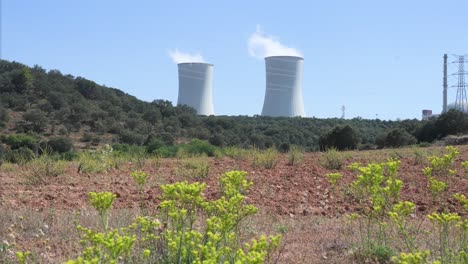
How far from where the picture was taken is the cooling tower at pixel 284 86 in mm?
34531

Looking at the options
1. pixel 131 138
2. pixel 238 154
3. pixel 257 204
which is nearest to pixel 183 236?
pixel 257 204

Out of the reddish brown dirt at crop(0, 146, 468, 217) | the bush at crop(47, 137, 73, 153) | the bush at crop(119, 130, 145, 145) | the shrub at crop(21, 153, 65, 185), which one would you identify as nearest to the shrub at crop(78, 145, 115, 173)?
the reddish brown dirt at crop(0, 146, 468, 217)

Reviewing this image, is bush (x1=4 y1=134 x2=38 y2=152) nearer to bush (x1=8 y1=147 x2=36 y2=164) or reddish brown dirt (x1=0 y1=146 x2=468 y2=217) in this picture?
bush (x1=8 y1=147 x2=36 y2=164)

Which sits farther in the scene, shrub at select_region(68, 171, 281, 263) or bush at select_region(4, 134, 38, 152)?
bush at select_region(4, 134, 38, 152)

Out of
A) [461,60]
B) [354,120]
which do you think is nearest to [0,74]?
[354,120]

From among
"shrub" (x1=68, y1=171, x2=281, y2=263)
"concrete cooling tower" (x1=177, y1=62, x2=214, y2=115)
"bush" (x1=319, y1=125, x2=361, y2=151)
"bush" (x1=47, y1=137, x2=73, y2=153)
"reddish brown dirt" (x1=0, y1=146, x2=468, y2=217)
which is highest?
"concrete cooling tower" (x1=177, y1=62, x2=214, y2=115)

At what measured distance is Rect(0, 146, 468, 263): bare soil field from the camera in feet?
13.4

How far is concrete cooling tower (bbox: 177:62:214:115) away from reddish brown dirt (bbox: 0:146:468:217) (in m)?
25.8

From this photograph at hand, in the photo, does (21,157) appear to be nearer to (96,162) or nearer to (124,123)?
(96,162)

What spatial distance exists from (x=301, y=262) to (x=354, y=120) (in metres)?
49.0

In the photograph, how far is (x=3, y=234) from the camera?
14.2ft

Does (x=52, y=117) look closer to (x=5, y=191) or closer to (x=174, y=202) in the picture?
(x=5, y=191)

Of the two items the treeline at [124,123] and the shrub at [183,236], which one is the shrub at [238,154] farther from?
the treeline at [124,123]

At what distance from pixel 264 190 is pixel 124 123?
82.5 feet
